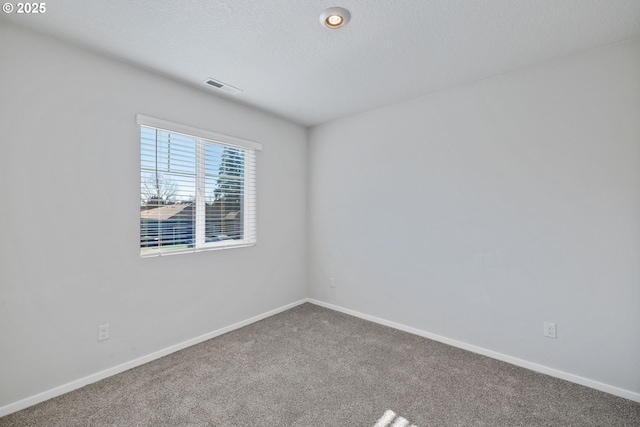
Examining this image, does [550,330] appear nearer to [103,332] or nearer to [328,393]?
[328,393]

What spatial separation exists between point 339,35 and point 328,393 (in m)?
2.49

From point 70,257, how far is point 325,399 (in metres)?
2.08

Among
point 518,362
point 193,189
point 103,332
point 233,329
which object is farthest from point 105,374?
point 518,362

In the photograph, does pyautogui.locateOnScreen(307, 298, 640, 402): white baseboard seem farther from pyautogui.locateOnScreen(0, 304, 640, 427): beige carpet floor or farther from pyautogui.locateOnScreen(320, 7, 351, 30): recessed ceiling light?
pyautogui.locateOnScreen(320, 7, 351, 30): recessed ceiling light

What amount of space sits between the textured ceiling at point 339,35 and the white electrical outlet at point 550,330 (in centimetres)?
210

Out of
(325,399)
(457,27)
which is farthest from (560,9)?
(325,399)

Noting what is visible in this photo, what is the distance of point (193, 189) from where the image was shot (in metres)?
2.80

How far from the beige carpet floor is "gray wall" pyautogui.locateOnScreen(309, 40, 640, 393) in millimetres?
356

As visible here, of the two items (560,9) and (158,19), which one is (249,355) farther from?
(560,9)

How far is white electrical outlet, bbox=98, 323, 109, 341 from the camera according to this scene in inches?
85.3

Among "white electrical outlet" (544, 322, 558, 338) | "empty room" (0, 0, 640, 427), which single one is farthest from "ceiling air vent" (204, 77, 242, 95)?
"white electrical outlet" (544, 322, 558, 338)

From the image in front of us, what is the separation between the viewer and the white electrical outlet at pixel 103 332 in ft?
7.11

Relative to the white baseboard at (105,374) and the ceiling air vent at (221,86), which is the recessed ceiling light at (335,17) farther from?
the white baseboard at (105,374)

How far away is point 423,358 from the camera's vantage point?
2.49 meters
